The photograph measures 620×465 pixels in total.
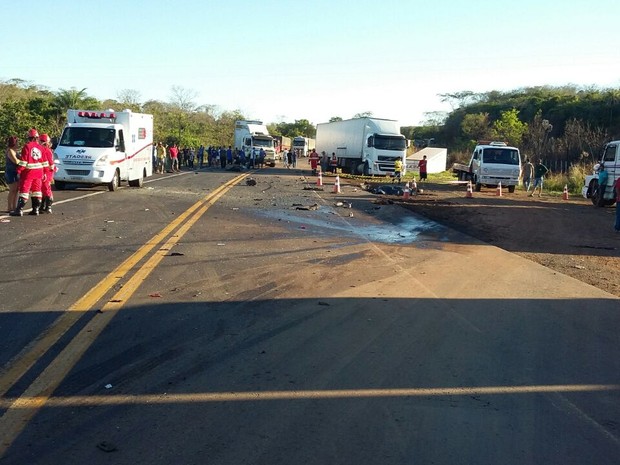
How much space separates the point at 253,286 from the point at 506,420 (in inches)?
185

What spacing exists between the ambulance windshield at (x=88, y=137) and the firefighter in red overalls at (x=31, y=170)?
26.2 feet

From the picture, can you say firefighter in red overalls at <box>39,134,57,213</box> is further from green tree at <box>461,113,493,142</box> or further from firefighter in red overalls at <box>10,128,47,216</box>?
green tree at <box>461,113,493,142</box>

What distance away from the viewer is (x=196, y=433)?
4.36 metres

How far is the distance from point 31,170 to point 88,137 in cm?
885

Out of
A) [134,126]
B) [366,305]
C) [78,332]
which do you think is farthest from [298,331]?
[134,126]

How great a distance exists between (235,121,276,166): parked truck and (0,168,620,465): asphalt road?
44.7m

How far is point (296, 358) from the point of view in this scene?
5.93 metres

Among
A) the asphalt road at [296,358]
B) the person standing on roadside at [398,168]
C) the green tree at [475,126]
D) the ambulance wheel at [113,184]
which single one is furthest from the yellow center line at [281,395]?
the green tree at [475,126]

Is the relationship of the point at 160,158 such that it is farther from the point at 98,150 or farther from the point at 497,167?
the point at 497,167

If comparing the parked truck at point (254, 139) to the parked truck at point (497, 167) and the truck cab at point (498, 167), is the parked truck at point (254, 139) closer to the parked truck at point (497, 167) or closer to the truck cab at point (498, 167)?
the parked truck at point (497, 167)

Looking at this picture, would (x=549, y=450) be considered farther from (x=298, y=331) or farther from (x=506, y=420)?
(x=298, y=331)

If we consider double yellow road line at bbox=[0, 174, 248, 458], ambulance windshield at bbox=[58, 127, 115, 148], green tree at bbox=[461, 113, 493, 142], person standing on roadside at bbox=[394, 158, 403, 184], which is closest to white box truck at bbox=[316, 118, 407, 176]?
person standing on roadside at bbox=[394, 158, 403, 184]

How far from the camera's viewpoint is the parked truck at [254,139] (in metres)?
56.2

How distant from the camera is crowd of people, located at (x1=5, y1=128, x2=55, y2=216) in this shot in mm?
15250
